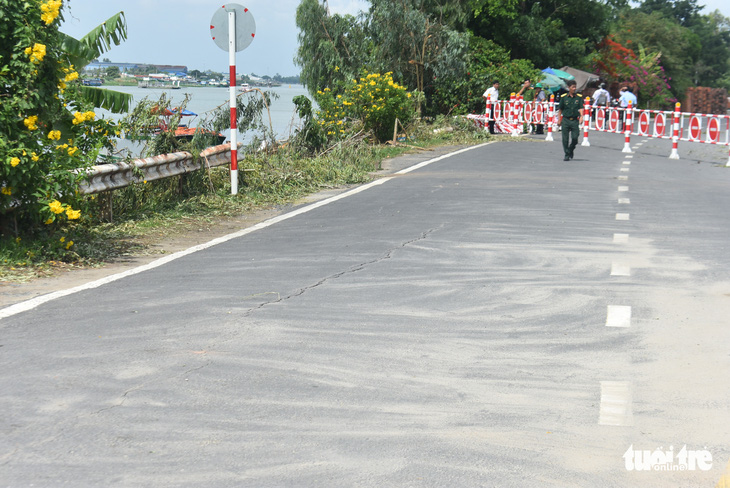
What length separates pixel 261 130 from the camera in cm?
1669

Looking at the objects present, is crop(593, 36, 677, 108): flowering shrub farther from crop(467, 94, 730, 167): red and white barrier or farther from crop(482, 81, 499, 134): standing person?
crop(482, 81, 499, 134): standing person

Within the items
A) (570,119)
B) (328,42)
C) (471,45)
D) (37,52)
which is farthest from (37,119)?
(471,45)

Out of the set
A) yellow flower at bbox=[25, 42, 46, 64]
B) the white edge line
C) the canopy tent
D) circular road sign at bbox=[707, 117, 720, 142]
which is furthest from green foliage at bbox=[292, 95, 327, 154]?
the canopy tent

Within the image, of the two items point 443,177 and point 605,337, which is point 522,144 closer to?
point 443,177

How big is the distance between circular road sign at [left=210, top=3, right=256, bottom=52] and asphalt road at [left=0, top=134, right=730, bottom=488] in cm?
398

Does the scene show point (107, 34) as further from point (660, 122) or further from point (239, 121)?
point (660, 122)

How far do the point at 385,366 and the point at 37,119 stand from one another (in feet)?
15.3

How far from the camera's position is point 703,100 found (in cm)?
7412

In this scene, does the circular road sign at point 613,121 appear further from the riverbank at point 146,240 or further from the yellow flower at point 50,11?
the yellow flower at point 50,11

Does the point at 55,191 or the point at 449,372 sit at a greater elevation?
the point at 55,191

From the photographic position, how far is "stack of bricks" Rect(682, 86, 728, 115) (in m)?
72.4

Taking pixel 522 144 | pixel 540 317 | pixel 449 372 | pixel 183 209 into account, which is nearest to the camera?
pixel 449 372

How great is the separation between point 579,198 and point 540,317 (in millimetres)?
7404

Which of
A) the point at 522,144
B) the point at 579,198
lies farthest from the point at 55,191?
the point at 522,144
